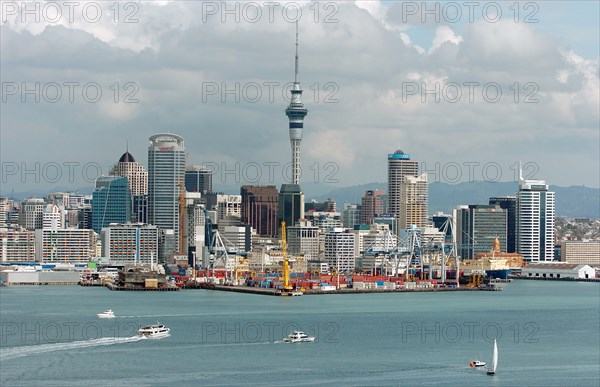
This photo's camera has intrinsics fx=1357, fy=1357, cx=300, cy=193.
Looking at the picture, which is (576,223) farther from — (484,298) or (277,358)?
(277,358)

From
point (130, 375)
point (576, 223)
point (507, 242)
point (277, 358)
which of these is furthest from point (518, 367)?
point (576, 223)

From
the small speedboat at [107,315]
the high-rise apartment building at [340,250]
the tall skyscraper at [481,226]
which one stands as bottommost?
the small speedboat at [107,315]

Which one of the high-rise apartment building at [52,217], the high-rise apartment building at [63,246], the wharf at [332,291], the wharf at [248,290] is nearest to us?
the wharf at [248,290]

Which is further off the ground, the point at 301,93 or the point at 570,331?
the point at 301,93

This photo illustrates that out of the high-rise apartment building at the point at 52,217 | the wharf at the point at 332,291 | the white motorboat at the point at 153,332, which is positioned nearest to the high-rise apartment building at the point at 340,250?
the high-rise apartment building at the point at 52,217

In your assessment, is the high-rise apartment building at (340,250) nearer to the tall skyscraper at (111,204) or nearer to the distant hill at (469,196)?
the tall skyscraper at (111,204)

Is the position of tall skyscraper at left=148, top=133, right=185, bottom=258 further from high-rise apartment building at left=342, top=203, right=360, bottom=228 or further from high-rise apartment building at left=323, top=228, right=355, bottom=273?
high-rise apartment building at left=342, top=203, right=360, bottom=228
